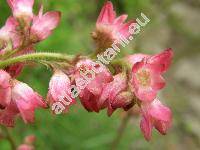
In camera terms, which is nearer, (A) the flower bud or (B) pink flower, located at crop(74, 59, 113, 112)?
(B) pink flower, located at crop(74, 59, 113, 112)

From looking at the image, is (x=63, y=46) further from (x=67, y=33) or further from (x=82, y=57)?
(x=82, y=57)

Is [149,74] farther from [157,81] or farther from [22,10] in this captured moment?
[22,10]

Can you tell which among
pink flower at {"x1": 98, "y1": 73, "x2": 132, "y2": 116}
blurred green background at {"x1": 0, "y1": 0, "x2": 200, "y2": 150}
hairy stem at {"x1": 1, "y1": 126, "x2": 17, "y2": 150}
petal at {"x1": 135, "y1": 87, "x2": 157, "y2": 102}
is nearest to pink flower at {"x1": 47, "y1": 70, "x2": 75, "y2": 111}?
pink flower at {"x1": 98, "y1": 73, "x2": 132, "y2": 116}

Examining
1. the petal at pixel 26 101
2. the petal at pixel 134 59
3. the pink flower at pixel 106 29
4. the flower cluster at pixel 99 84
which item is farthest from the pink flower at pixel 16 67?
the petal at pixel 134 59

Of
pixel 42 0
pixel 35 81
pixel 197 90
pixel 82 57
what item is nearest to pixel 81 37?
pixel 35 81

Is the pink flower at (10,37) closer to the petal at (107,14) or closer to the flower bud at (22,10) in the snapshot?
the flower bud at (22,10)

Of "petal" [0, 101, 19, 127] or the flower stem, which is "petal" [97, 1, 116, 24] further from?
"petal" [0, 101, 19, 127]
